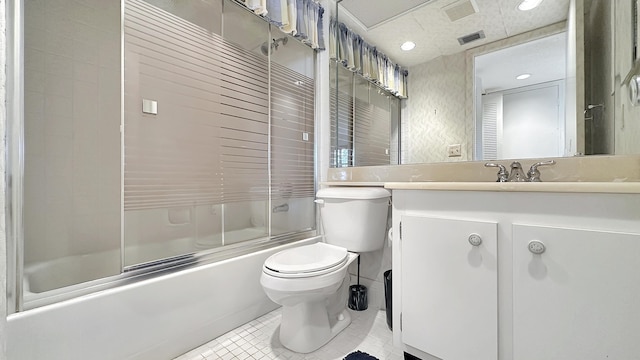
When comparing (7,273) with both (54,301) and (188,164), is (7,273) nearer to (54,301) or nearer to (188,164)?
(54,301)

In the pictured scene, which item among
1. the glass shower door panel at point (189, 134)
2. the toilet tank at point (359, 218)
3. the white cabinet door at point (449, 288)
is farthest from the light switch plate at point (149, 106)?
the white cabinet door at point (449, 288)

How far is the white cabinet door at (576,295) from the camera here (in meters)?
0.65

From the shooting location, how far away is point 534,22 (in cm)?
127

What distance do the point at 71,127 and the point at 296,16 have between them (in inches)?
58.1

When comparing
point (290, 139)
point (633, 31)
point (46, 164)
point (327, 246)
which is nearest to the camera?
point (633, 31)

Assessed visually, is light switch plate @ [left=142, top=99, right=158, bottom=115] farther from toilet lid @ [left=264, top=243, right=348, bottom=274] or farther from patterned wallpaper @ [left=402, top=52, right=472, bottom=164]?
patterned wallpaper @ [left=402, top=52, right=472, bottom=164]

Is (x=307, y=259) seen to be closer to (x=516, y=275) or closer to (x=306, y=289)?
(x=306, y=289)

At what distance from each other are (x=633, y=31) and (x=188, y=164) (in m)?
2.00

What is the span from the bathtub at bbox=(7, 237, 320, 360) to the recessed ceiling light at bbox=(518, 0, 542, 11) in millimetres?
1995

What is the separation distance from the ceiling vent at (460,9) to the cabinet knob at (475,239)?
1.36 meters

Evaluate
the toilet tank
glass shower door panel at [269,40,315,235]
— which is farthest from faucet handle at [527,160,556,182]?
glass shower door panel at [269,40,315,235]

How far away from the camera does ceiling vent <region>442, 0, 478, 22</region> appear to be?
145 centimetres

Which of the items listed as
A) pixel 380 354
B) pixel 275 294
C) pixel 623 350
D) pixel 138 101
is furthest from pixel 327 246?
pixel 138 101

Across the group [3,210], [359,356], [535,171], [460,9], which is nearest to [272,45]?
[460,9]
